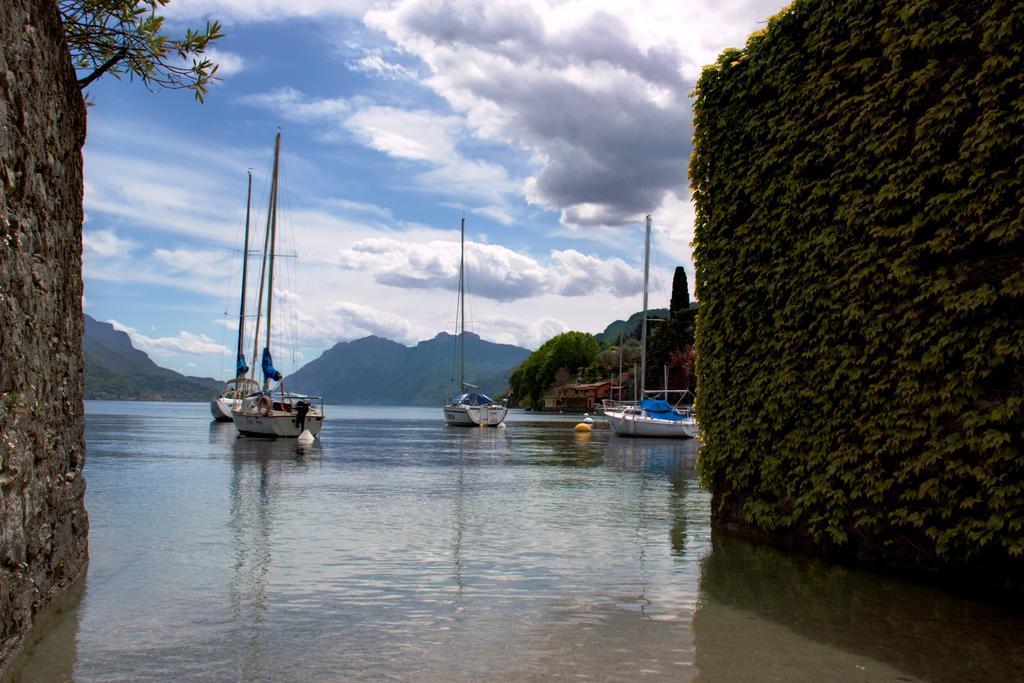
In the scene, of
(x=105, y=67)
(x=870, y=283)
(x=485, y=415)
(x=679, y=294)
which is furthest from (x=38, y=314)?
(x=679, y=294)

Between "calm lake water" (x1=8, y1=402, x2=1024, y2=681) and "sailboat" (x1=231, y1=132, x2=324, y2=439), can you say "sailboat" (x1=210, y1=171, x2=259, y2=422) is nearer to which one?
"sailboat" (x1=231, y1=132, x2=324, y2=439)

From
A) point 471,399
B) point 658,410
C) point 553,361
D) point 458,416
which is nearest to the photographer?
point 658,410

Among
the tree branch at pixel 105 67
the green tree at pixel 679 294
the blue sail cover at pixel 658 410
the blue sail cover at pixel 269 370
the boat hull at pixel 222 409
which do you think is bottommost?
the boat hull at pixel 222 409

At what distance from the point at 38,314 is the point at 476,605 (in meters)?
4.22

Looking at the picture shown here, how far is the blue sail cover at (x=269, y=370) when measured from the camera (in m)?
37.2

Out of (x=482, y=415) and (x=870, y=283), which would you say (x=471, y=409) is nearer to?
(x=482, y=415)

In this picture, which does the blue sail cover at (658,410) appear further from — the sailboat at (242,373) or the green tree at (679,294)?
the green tree at (679,294)

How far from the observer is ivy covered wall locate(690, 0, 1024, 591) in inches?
252

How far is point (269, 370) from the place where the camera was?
3725cm

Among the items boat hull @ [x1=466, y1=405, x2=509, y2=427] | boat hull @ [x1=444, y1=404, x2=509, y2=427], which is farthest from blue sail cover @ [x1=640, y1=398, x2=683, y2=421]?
boat hull @ [x1=466, y1=405, x2=509, y2=427]

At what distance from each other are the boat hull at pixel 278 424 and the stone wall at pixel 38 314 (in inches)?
1188

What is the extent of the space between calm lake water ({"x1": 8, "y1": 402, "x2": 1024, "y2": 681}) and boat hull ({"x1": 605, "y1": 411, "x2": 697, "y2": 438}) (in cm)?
2993

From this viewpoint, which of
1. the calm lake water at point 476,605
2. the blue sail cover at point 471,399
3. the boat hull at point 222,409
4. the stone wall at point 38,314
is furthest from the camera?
the blue sail cover at point 471,399

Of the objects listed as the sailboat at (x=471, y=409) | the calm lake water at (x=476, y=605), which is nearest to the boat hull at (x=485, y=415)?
the sailboat at (x=471, y=409)
